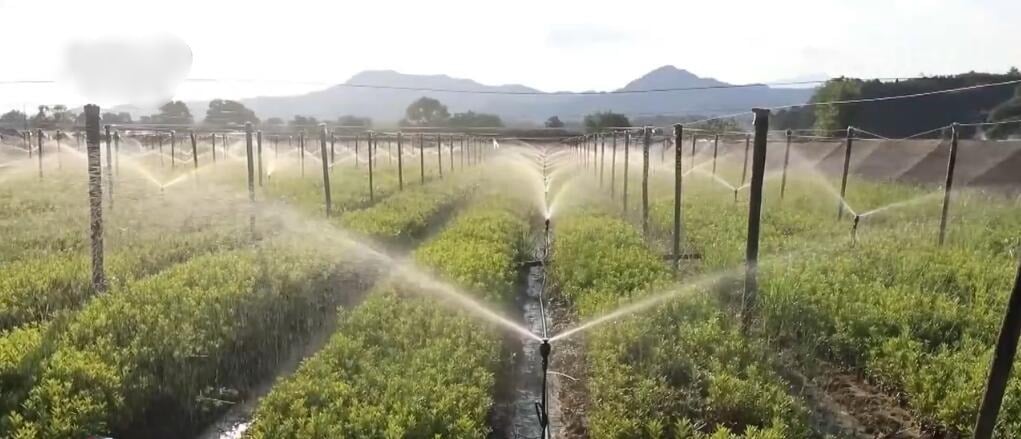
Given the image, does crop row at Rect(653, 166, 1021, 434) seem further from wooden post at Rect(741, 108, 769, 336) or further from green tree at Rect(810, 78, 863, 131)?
green tree at Rect(810, 78, 863, 131)

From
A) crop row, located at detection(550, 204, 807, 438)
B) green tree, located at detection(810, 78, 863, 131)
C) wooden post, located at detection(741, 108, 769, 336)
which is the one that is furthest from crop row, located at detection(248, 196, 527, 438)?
green tree, located at detection(810, 78, 863, 131)

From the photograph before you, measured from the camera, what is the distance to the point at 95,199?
10945 millimetres

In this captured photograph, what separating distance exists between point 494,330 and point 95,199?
669 cm

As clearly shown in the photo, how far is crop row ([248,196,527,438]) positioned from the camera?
245 inches

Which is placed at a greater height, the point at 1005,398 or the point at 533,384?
the point at 1005,398

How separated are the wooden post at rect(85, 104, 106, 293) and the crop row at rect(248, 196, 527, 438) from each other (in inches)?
156

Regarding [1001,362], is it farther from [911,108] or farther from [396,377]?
[911,108]

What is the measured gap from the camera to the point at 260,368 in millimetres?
9148

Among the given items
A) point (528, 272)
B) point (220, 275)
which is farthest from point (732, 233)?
point (220, 275)

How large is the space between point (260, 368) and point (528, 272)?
764 centimetres

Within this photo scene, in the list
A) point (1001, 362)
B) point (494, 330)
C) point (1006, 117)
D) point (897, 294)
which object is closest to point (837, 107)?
point (1006, 117)

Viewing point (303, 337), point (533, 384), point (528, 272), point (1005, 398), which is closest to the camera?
point (1005, 398)

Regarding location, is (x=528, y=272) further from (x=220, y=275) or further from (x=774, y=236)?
(x=220, y=275)

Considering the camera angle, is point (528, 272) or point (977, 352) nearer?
point (977, 352)
